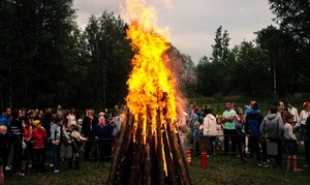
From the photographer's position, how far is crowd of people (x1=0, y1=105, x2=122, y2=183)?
1303 cm

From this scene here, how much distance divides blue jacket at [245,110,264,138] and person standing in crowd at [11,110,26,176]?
7814 millimetres

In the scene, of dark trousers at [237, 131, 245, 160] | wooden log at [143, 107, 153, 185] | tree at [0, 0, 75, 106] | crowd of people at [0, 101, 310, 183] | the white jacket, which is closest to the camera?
wooden log at [143, 107, 153, 185]

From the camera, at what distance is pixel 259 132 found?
14.8 m

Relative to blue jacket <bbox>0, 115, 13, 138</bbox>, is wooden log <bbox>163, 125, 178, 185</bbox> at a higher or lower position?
lower

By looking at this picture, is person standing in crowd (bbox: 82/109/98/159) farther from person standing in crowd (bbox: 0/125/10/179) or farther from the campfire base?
the campfire base

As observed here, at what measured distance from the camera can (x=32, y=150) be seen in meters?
14.0

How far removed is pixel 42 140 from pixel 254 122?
24.2 feet

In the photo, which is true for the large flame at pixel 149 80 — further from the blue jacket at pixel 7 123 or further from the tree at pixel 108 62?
the tree at pixel 108 62

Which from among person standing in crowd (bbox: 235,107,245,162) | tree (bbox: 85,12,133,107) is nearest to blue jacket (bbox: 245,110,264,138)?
person standing in crowd (bbox: 235,107,245,162)

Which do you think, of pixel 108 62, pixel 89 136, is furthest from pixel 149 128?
pixel 108 62

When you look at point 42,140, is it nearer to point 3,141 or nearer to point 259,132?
point 3,141

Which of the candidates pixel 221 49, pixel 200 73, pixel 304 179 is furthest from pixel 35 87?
pixel 221 49

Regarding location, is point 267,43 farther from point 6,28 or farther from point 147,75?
point 147,75

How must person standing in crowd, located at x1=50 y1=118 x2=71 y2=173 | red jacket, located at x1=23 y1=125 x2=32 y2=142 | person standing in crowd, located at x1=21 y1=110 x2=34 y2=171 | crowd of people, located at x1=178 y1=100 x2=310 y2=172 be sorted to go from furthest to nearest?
person standing in crowd, located at x1=50 y1=118 x2=71 y2=173, crowd of people, located at x1=178 y1=100 x2=310 y2=172, red jacket, located at x1=23 y1=125 x2=32 y2=142, person standing in crowd, located at x1=21 y1=110 x2=34 y2=171
